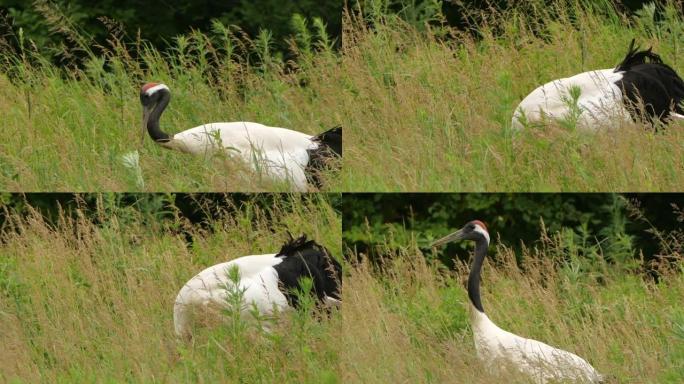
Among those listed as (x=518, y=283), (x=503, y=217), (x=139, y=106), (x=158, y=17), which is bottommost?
(x=518, y=283)

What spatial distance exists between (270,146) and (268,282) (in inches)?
38.6

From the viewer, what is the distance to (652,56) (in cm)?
974

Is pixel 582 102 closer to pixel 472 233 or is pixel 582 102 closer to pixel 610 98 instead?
pixel 610 98

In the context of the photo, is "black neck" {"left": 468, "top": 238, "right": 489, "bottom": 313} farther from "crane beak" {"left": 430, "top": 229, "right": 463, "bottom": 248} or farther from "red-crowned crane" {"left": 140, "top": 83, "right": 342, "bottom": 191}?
"red-crowned crane" {"left": 140, "top": 83, "right": 342, "bottom": 191}

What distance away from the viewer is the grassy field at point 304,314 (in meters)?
8.42

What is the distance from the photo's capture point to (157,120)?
9898 mm

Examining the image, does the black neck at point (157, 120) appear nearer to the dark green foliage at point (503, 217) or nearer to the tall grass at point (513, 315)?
the dark green foliage at point (503, 217)

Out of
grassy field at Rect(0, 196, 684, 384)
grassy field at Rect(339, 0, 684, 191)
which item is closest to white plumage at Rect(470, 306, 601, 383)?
grassy field at Rect(0, 196, 684, 384)

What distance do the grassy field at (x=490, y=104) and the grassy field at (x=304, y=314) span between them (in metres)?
0.64

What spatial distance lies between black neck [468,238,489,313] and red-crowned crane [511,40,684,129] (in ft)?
2.65

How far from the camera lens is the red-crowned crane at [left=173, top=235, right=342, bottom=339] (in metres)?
8.91

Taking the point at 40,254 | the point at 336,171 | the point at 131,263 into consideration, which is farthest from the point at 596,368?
the point at 40,254

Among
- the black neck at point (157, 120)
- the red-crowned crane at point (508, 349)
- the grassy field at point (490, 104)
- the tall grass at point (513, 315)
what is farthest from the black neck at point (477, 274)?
the black neck at point (157, 120)

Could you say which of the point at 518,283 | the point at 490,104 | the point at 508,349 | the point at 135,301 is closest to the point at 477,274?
the point at 518,283
